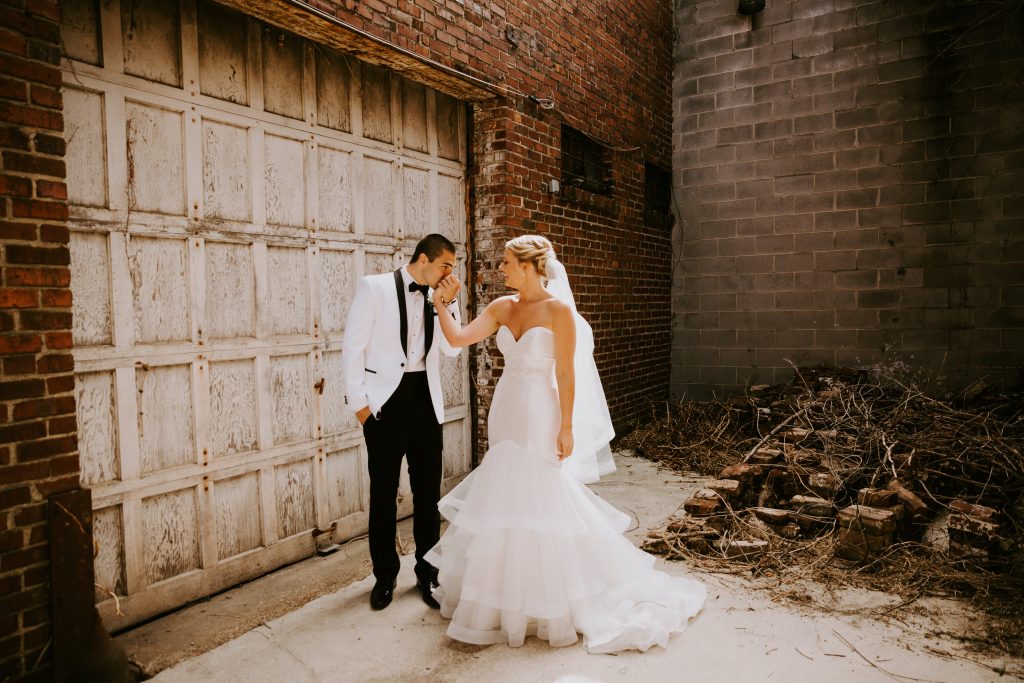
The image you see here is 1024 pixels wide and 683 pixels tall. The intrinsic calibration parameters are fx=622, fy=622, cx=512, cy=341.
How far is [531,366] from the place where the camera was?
11.1 ft

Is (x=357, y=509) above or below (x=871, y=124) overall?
below

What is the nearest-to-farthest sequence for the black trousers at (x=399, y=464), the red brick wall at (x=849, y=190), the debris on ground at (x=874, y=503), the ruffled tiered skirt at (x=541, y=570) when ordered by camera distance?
the ruffled tiered skirt at (x=541, y=570) < the black trousers at (x=399, y=464) < the debris on ground at (x=874, y=503) < the red brick wall at (x=849, y=190)

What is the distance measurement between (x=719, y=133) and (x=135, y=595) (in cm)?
816

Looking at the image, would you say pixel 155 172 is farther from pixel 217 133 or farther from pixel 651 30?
pixel 651 30

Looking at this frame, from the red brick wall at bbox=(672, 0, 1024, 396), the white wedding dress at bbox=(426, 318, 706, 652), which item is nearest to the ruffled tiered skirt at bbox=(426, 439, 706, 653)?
the white wedding dress at bbox=(426, 318, 706, 652)

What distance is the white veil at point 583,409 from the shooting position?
355 cm

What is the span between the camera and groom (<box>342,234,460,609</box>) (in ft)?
11.1

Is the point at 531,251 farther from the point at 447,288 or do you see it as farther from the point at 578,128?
the point at 578,128

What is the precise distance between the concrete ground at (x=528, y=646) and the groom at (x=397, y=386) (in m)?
0.35

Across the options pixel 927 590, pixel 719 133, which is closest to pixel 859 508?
pixel 927 590

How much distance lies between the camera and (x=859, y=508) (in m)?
4.06

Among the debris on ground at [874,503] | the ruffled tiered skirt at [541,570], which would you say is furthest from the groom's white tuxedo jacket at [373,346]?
the debris on ground at [874,503]

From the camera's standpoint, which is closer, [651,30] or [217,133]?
[217,133]

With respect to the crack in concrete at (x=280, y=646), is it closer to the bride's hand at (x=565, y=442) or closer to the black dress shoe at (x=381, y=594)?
the black dress shoe at (x=381, y=594)
